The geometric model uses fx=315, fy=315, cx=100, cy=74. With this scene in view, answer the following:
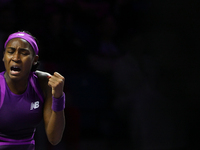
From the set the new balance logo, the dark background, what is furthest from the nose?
the dark background

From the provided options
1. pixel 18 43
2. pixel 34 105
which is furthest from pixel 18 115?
pixel 18 43

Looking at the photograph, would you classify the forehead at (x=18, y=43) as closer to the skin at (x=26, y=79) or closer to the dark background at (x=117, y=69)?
the skin at (x=26, y=79)

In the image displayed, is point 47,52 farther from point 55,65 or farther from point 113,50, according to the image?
point 113,50

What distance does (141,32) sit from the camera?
10.3ft

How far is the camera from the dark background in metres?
2.82

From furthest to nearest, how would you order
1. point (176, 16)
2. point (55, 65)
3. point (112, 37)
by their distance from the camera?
point (176, 16) < point (112, 37) < point (55, 65)

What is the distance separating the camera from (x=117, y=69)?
2873 millimetres

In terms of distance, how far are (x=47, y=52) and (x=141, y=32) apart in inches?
37.5

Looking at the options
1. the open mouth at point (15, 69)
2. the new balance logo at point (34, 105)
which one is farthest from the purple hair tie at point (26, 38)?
the new balance logo at point (34, 105)

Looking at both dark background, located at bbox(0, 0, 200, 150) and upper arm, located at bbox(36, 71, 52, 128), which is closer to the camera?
upper arm, located at bbox(36, 71, 52, 128)

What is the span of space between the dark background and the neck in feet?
3.61

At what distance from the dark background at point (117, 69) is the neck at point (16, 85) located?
1099 mm

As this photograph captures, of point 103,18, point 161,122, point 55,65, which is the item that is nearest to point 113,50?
point 103,18

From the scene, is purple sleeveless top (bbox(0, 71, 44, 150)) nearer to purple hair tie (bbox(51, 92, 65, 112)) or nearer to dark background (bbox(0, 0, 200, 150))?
purple hair tie (bbox(51, 92, 65, 112))
